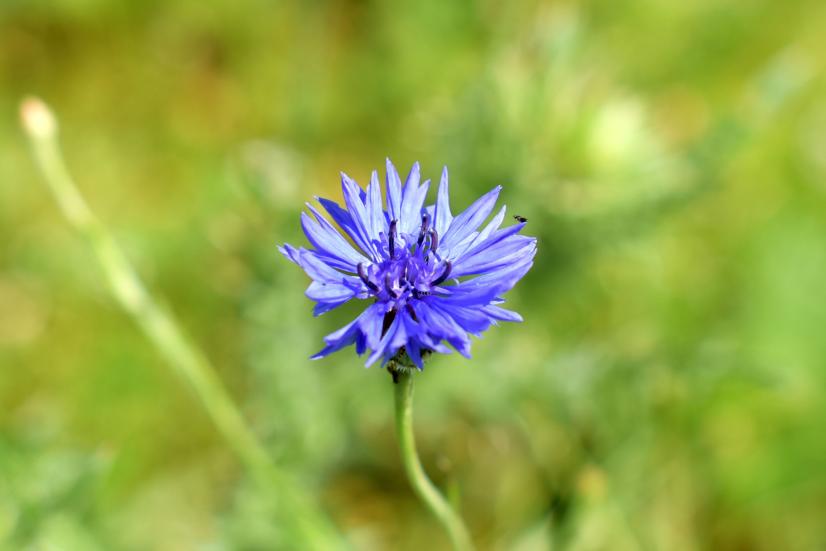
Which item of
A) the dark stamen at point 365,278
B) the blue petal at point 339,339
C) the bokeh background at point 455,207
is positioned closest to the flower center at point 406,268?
the dark stamen at point 365,278

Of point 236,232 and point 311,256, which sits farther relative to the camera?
Answer: point 236,232

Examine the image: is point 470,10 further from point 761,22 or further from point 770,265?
point 770,265

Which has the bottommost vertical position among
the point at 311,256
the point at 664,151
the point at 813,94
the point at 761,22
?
the point at 311,256

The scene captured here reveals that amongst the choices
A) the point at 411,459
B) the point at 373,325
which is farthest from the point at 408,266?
the point at 411,459

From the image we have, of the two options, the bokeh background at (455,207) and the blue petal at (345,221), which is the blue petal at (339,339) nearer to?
the blue petal at (345,221)

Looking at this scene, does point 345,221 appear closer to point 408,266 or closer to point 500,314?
point 408,266

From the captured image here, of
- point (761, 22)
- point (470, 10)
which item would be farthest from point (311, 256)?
point (761, 22)

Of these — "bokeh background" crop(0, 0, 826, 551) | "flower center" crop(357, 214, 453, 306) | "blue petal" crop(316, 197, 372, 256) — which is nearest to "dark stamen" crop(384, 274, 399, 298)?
"flower center" crop(357, 214, 453, 306)
